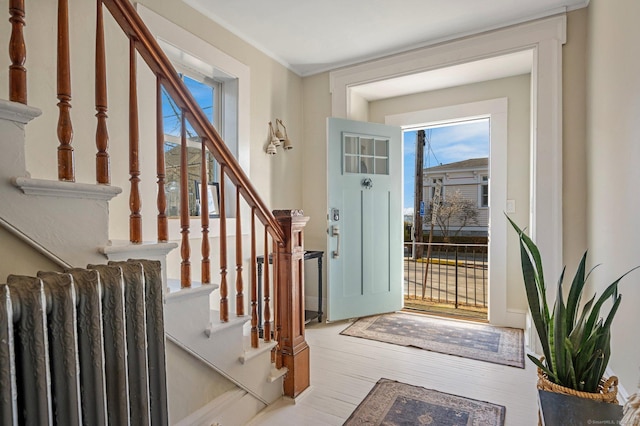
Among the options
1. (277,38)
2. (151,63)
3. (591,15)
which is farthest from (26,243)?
(591,15)

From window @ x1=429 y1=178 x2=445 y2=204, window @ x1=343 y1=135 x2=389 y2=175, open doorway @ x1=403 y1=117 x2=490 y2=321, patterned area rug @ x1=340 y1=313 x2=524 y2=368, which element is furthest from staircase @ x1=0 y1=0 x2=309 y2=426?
window @ x1=429 y1=178 x2=445 y2=204

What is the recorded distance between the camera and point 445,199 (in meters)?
7.28

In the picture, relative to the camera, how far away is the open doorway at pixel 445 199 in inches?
233

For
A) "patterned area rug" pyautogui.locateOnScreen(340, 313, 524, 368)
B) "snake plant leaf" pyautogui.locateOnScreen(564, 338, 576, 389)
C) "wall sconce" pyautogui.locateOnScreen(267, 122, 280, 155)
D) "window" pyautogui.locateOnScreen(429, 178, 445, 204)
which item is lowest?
"patterned area rug" pyautogui.locateOnScreen(340, 313, 524, 368)

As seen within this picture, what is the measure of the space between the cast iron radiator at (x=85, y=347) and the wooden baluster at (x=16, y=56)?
1.68 feet

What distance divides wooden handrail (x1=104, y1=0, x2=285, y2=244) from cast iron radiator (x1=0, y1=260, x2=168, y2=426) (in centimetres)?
65

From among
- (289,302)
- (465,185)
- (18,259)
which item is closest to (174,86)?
(18,259)

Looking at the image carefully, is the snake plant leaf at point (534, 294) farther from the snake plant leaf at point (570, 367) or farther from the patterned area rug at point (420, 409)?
the patterned area rug at point (420, 409)

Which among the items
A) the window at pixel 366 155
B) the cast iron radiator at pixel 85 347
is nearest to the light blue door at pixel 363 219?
the window at pixel 366 155

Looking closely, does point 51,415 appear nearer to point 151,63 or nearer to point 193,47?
point 151,63

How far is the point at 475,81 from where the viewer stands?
3.43 metres

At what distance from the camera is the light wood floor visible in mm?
1860

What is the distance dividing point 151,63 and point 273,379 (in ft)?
5.51

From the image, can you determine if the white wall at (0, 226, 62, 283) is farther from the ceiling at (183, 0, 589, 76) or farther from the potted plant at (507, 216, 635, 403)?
the ceiling at (183, 0, 589, 76)
